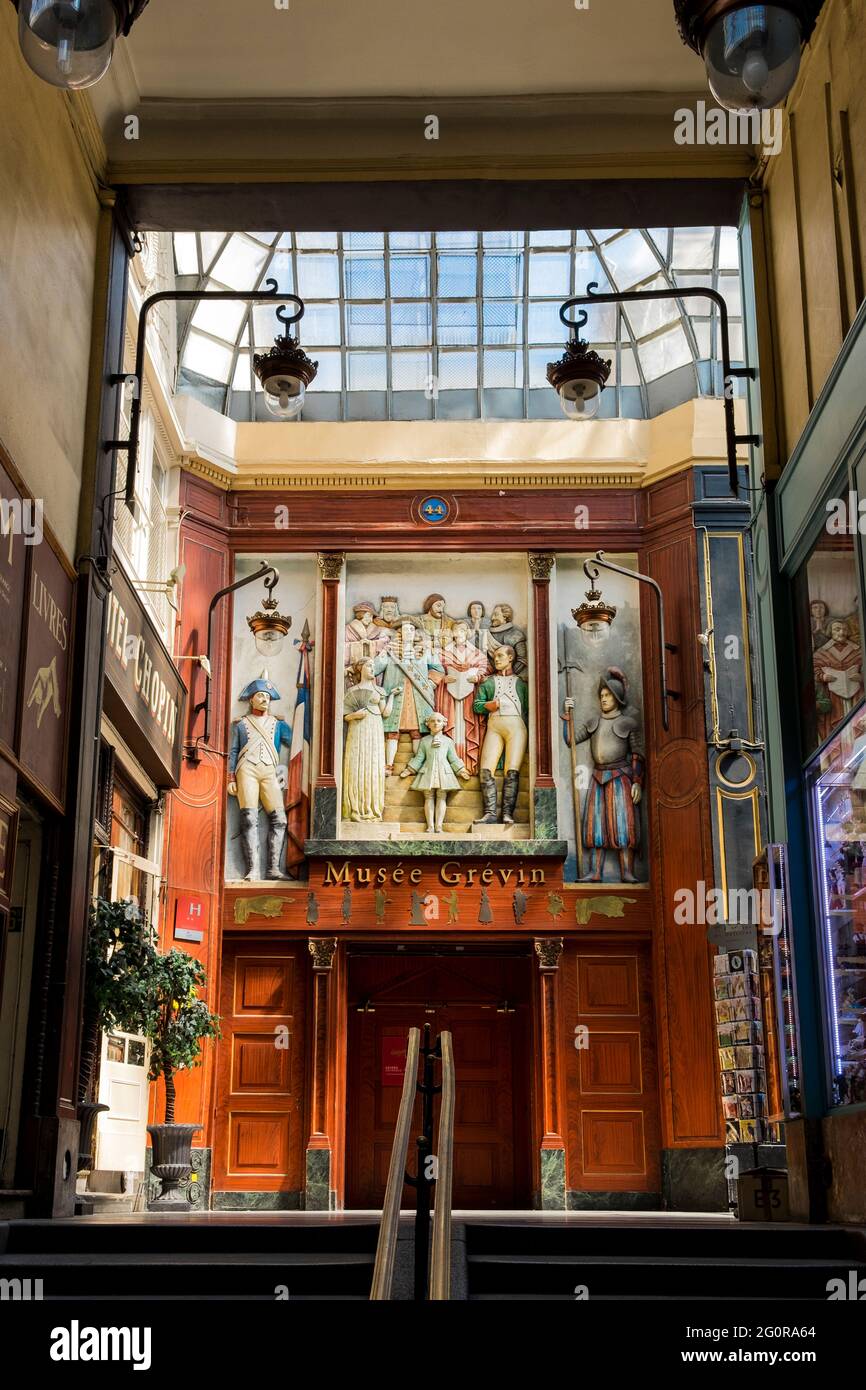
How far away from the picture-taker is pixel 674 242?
15.2m

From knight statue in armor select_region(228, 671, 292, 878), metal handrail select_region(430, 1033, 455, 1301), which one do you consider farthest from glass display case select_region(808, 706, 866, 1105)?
knight statue in armor select_region(228, 671, 292, 878)

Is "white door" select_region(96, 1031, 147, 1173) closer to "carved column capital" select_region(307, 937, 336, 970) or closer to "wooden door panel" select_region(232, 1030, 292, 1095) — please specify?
"wooden door panel" select_region(232, 1030, 292, 1095)

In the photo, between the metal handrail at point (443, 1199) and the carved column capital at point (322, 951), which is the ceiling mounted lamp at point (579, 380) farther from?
the carved column capital at point (322, 951)

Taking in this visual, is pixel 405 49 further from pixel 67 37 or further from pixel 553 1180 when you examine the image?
pixel 553 1180

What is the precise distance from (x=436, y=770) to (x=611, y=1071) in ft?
10.7

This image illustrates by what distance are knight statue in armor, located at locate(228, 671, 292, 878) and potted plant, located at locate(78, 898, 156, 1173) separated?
4153 mm

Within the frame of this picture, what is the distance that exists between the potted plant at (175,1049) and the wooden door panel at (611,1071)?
3900 millimetres

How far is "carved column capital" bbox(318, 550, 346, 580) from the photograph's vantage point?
14828 millimetres

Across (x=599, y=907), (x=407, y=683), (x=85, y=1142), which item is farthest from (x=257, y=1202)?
(x=407, y=683)

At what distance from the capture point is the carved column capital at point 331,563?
14828 mm

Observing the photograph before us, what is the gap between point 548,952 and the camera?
13750 mm
